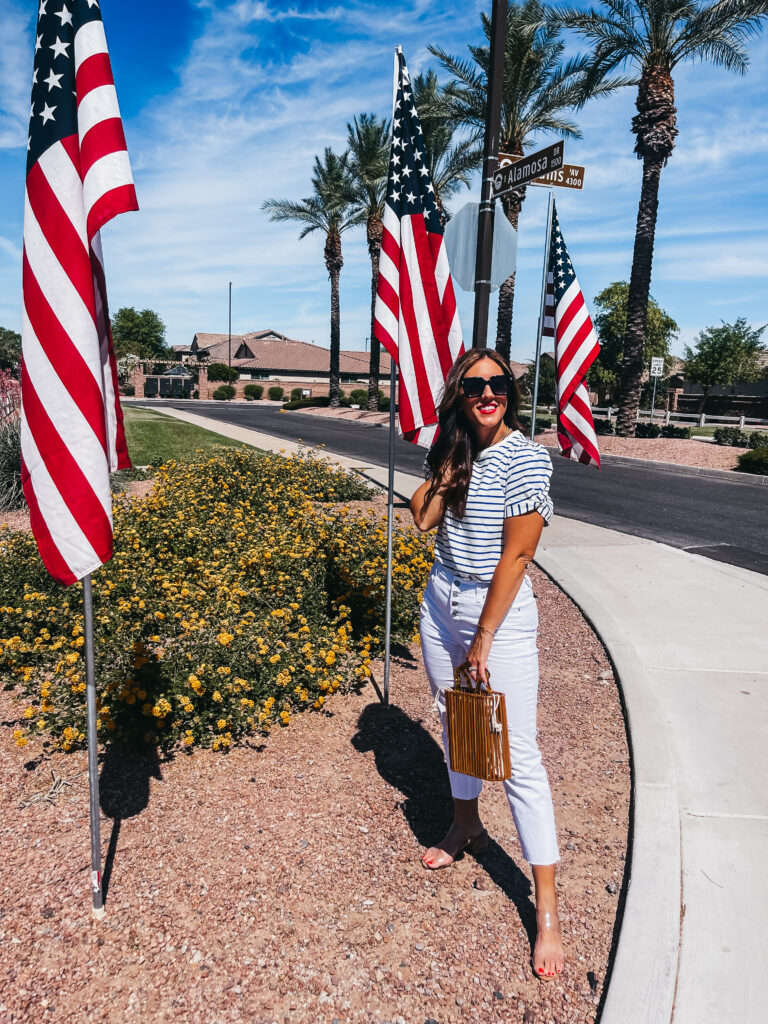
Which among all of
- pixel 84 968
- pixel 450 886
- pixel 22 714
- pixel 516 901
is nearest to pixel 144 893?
pixel 84 968

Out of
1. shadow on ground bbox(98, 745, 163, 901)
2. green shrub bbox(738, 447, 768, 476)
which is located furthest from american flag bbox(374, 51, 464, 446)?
green shrub bbox(738, 447, 768, 476)

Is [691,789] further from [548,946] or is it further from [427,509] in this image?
[427,509]

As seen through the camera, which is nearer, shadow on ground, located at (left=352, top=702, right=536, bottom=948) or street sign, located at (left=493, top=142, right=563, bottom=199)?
shadow on ground, located at (left=352, top=702, right=536, bottom=948)

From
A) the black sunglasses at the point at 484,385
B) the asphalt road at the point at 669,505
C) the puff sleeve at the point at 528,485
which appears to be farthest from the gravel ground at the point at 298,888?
the asphalt road at the point at 669,505

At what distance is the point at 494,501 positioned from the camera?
2.42 m

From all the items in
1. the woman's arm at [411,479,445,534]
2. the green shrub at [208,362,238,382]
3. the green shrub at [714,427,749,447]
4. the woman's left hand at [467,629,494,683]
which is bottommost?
the woman's left hand at [467,629,494,683]

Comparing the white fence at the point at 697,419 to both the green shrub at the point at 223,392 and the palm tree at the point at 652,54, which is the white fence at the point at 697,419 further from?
the green shrub at the point at 223,392

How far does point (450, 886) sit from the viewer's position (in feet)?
8.97

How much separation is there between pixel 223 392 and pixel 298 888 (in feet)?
202

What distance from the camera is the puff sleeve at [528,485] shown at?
7.56 feet

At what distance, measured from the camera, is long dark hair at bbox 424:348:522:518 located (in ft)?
8.23

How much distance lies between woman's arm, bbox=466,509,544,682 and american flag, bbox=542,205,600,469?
4409 millimetres

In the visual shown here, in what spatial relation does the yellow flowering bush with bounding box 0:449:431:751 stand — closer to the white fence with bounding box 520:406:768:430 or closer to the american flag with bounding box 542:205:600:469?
the american flag with bounding box 542:205:600:469

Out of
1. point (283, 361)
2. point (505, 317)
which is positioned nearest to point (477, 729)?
point (505, 317)
